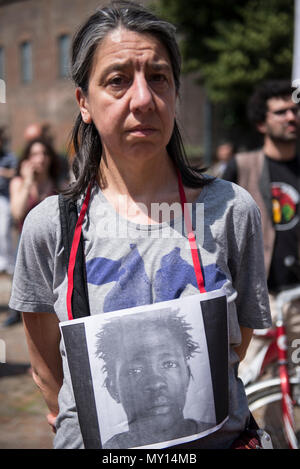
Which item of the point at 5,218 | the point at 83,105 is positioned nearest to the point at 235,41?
the point at 5,218

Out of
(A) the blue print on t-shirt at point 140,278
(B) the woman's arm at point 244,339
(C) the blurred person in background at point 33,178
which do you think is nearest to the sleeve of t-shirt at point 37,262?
(A) the blue print on t-shirt at point 140,278

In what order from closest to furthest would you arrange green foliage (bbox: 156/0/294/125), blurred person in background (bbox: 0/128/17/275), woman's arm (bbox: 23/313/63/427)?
woman's arm (bbox: 23/313/63/427)
blurred person in background (bbox: 0/128/17/275)
green foliage (bbox: 156/0/294/125)

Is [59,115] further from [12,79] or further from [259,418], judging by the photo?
[259,418]

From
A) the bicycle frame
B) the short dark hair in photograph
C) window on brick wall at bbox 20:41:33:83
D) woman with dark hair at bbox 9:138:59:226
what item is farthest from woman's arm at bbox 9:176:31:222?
window on brick wall at bbox 20:41:33:83

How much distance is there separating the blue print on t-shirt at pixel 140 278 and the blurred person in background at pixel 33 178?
362cm

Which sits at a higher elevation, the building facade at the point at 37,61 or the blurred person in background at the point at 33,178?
the building facade at the point at 37,61

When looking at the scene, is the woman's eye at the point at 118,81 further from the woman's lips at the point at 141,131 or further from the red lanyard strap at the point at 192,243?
the red lanyard strap at the point at 192,243

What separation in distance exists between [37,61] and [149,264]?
29.0 meters

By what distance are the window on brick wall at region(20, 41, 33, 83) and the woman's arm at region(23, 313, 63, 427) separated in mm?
29210

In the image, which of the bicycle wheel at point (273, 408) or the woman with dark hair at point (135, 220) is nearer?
the woman with dark hair at point (135, 220)

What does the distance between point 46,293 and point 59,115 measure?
89.2ft

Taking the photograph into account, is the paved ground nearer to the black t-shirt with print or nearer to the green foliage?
the black t-shirt with print

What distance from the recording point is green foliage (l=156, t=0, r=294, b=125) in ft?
57.9

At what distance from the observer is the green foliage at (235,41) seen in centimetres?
1764
